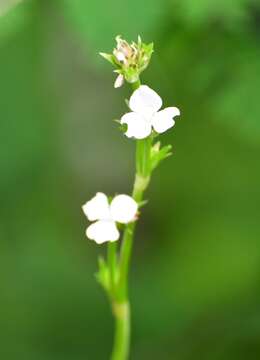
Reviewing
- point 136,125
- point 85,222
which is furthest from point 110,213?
point 85,222

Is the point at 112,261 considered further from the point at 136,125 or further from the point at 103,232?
the point at 136,125

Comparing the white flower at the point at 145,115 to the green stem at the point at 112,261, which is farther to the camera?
the green stem at the point at 112,261

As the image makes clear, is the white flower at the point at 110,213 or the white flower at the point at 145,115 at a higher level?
the white flower at the point at 145,115

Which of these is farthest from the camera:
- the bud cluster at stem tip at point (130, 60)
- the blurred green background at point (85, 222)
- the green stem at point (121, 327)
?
the blurred green background at point (85, 222)

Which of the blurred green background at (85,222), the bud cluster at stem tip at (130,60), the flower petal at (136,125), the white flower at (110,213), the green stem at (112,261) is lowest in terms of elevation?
the white flower at (110,213)

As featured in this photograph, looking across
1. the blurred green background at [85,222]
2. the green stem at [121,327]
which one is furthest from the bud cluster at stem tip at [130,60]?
the blurred green background at [85,222]

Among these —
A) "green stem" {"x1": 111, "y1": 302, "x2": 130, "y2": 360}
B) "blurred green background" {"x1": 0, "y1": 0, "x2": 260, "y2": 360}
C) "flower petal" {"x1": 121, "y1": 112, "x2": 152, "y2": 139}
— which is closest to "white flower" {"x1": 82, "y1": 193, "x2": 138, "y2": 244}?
"flower petal" {"x1": 121, "y1": 112, "x2": 152, "y2": 139}

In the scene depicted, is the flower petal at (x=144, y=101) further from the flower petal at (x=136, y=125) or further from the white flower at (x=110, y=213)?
the white flower at (x=110, y=213)

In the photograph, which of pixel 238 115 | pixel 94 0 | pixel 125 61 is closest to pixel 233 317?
pixel 238 115

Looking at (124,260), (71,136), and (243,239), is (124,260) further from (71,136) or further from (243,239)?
(71,136)
